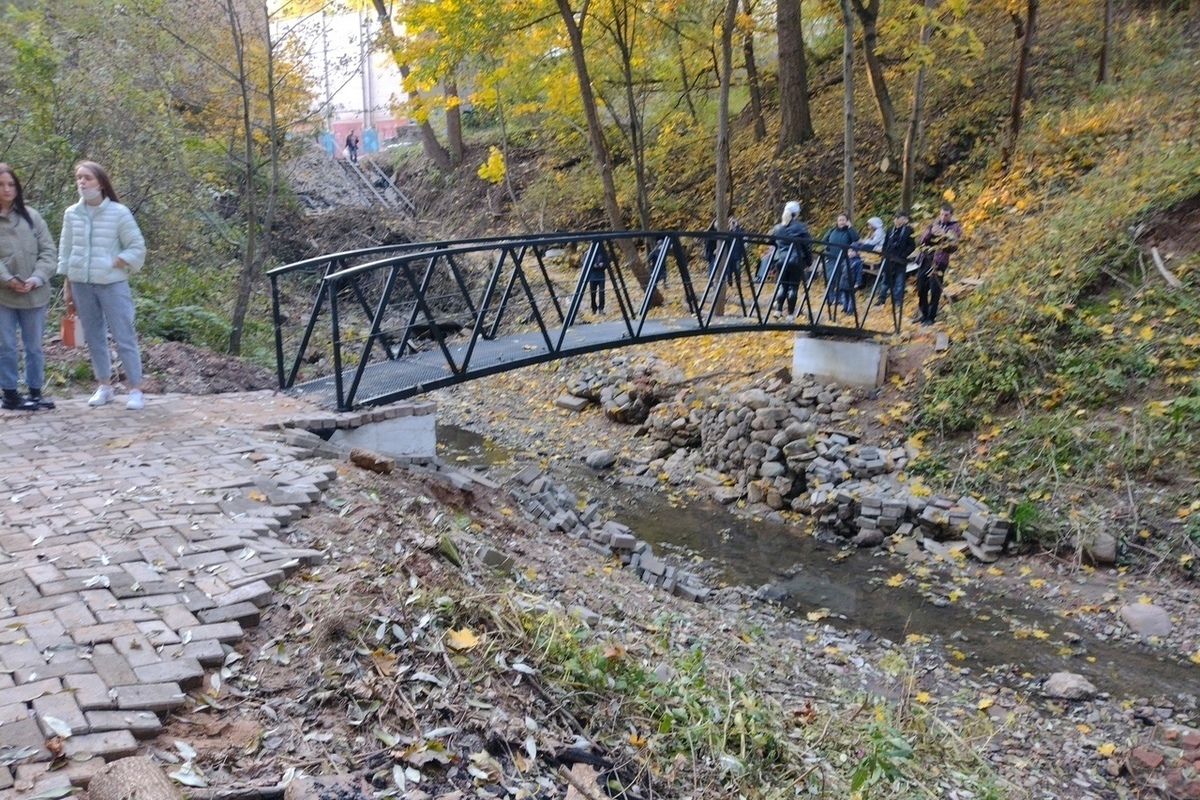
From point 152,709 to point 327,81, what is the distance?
11119 mm

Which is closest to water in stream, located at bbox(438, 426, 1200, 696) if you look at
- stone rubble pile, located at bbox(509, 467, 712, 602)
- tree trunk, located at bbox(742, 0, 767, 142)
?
stone rubble pile, located at bbox(509, 467, 712, 602)

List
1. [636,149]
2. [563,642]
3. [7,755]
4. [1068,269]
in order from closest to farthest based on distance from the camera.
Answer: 1. [7,755]
2. [563,642]
3. [1068,269]
4. [636,149]

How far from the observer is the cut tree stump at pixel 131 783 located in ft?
8.07

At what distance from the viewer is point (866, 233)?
15.3m

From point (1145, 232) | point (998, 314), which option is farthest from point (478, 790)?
point (1145, 232)

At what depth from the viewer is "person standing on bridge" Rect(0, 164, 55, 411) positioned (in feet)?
19.4

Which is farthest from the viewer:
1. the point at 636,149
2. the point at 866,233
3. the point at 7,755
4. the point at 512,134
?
the point at 512,134

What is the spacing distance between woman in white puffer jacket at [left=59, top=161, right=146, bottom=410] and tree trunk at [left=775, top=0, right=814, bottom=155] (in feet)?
45.0

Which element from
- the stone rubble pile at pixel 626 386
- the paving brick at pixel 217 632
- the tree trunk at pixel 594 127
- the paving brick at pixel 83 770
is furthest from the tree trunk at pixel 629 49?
the paving brick at pixel 83 770

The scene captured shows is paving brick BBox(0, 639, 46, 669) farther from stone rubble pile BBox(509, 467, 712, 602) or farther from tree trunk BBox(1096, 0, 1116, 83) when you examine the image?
tree trunk BBox(1096, 0, 1116, 83)

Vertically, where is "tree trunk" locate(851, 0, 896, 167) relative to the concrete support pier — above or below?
above

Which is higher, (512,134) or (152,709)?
(512,134)

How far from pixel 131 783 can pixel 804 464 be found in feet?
27.6

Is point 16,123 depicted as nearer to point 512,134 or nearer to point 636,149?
point 636,149
